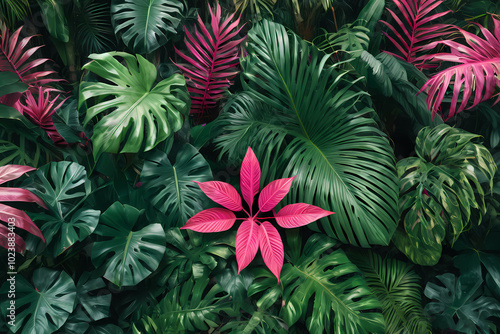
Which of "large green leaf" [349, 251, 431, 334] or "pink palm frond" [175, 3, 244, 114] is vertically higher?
"pink palm frond" [175, 3, 244, 114]

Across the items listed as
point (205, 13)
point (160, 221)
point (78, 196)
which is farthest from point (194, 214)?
point (205, 13)

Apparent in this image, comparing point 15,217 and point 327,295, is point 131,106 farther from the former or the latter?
point 327,295

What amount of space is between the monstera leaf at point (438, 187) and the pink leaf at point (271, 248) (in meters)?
0.58

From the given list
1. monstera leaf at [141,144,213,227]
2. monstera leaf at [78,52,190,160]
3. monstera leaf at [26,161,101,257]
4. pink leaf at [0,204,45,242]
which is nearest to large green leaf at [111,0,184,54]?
monstera leaf at [78,52,190,160]

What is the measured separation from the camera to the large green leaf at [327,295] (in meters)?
1.39

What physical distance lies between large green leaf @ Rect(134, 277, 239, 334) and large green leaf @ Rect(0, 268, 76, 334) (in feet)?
0.97

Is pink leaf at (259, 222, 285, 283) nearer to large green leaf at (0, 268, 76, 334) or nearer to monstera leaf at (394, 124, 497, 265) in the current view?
monstera leaf at (394, 124, 497, 265)

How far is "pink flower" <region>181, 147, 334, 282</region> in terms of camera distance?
1.45 m

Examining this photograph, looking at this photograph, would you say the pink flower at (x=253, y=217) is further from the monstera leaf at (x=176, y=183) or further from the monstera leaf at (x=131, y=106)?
the monstera leaf at (x=131, y=106)

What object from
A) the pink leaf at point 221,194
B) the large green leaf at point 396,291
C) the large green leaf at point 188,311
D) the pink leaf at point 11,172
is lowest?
the large green leaf at point 188,311

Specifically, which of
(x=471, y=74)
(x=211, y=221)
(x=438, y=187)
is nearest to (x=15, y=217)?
(x=211, y=221)

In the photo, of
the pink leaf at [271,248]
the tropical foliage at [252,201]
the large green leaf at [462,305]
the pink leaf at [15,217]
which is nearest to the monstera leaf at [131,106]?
the tropical foliage at [252,201]

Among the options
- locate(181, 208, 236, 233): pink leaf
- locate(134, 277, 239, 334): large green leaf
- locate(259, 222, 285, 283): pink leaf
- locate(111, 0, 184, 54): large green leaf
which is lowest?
locate(134, 277, 239, 334): large green leaf

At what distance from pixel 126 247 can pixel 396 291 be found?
4.17 ft
